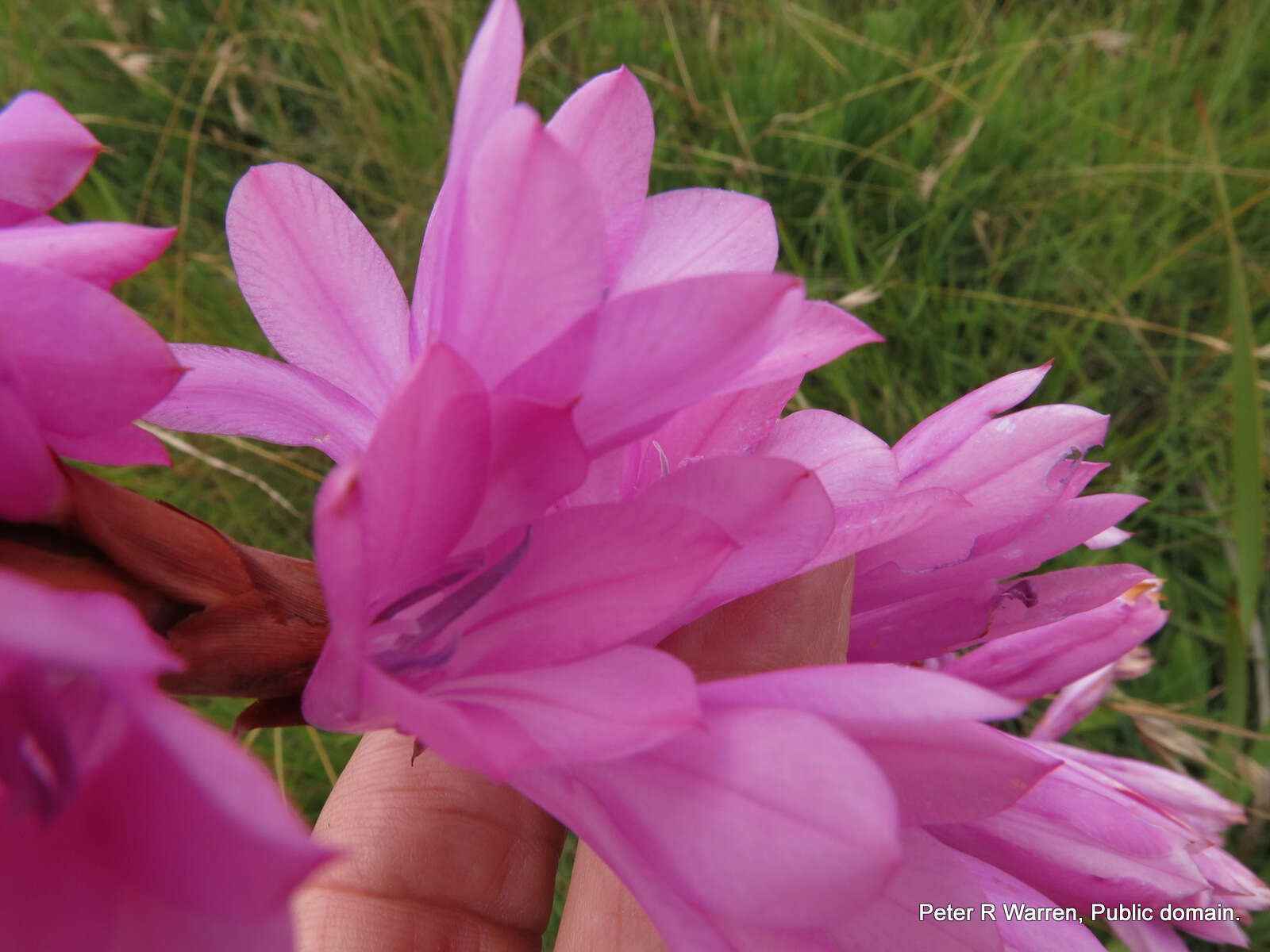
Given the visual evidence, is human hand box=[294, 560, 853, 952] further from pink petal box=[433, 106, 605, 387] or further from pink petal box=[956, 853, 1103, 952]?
pink petal box=[433, 106, 605, 387]

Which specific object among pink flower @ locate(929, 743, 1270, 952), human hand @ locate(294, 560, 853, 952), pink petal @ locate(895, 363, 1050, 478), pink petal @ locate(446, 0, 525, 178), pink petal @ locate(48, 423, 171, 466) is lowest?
human hand @ locate(294, 560, 853, 952)

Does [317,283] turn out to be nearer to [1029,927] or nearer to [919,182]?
[1029,927]

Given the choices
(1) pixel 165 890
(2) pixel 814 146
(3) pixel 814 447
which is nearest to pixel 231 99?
(2) pixel 814 146

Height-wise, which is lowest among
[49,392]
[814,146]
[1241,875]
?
[1241,875]

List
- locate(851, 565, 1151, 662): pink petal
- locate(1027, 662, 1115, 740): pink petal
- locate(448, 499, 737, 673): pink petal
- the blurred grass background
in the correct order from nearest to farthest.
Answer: locate(448, 499, 737, 673): pink petal, locate(851, 565, 1151, 662): pink petal, locate(1027, 662, 1115, 740): pink petal, the blurred grass background

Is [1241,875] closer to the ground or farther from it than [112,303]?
closer to the ground

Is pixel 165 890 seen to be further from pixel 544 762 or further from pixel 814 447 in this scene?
pixel 814 447

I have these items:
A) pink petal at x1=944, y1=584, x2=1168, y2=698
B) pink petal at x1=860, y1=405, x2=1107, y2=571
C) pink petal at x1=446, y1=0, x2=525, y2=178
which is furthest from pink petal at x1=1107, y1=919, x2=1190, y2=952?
pink petal at x1=446, y1=0, x2=525, y2=178
